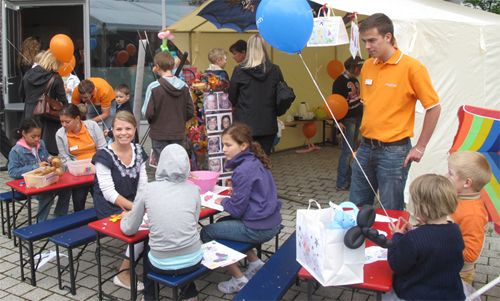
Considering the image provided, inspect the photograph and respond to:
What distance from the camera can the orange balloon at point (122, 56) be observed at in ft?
30.1

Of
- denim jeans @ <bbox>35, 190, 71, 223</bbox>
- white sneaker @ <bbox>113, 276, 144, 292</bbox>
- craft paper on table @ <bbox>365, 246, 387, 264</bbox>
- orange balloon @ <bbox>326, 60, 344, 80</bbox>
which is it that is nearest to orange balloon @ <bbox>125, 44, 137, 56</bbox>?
orange balloon @ <bbox>326, 60, 344, 80</bbox>

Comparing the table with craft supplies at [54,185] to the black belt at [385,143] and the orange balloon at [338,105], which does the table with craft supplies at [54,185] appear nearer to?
the black belt at [385,143]

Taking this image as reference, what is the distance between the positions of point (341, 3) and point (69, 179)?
345cm

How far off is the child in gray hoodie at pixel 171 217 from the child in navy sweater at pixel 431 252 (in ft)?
3.95

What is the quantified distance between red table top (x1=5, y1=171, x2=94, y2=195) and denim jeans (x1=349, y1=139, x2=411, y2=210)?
101 inches

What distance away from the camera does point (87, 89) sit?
603 centimetres

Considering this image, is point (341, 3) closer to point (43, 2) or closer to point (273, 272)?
point (273, 272)

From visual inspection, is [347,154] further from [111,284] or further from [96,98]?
[96,98]

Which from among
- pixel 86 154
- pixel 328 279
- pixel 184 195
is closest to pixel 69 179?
pixel 86 154

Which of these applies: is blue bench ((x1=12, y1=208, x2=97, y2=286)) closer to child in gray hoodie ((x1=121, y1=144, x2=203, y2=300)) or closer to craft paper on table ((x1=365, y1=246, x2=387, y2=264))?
child in gray hoodie ((x1=121, y1=144, x2=203, y2=300))

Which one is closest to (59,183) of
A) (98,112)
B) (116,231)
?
(116,231)

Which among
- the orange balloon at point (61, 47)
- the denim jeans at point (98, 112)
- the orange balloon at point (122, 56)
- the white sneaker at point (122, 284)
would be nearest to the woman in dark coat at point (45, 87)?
the orange balloon at point (61, 47)

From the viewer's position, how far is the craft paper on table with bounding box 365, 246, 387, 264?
2420 millimetres

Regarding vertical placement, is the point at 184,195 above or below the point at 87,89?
below
